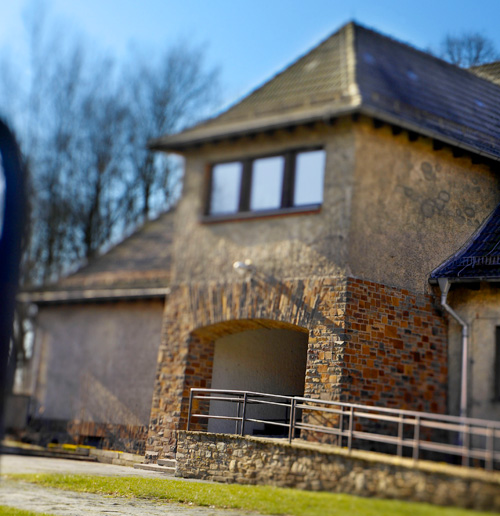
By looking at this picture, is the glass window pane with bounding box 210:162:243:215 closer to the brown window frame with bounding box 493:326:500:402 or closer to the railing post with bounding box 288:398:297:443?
the railing post with bounding box 288:398:297:443

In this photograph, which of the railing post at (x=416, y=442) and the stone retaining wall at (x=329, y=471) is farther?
the railing post at (x=416, y=442)

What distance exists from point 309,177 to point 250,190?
91 centimetres

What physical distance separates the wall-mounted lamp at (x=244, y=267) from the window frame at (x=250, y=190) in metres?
0.63

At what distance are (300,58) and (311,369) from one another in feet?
14.7

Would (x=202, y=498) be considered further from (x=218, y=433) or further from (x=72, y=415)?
(x=72, y=415)

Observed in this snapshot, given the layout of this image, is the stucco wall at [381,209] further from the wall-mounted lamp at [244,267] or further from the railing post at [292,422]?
the railing post at [292,422]

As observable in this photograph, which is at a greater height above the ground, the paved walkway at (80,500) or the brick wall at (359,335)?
the brick wall at (359,335)

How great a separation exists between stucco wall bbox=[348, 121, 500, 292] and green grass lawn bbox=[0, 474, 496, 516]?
324 cm

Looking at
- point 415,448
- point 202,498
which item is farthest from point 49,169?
point 415,448

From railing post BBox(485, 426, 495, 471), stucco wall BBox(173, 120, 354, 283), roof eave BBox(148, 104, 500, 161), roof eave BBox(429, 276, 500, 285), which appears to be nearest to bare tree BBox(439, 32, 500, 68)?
roof eave BBox(148, 104, 500, 161)

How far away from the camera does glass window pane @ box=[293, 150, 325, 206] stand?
414 inches

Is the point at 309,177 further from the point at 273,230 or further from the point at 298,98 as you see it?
the point at 298,98

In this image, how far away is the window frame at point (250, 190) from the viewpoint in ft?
34.9

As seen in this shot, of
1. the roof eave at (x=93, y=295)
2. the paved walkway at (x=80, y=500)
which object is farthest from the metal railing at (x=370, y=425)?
the roof eave at (x=93, y=295)
